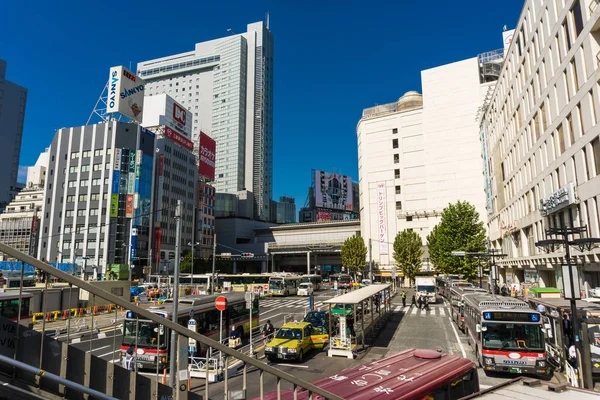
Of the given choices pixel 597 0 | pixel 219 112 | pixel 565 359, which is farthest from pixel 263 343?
pixel 219 112

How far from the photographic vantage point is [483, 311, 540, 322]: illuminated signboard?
15375 millimetres

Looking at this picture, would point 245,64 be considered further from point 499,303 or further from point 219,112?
point 499,303

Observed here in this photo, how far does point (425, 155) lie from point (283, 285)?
41980 millimetres

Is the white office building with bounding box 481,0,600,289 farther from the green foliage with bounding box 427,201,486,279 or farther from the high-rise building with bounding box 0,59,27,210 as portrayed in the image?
the high-rise building with bounding box 0,59,27,210

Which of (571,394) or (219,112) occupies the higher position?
(219,112)

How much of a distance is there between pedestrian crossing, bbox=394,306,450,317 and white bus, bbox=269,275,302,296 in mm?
19817

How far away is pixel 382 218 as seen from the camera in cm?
8094

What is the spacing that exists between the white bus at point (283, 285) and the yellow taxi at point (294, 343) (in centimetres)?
3436

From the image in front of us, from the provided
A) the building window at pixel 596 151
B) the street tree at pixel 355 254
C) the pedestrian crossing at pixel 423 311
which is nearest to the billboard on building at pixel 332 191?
the street tree at pixel 355 254

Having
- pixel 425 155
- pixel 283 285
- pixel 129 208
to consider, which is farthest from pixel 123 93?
pixel 425 155

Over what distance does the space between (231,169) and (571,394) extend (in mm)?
142484

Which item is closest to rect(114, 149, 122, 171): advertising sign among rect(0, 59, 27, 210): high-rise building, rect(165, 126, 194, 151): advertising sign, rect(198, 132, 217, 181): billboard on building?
rect(165, 126, 194, 151): advertising sign

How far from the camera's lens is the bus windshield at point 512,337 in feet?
49.6

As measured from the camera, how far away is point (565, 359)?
52.1 ft
